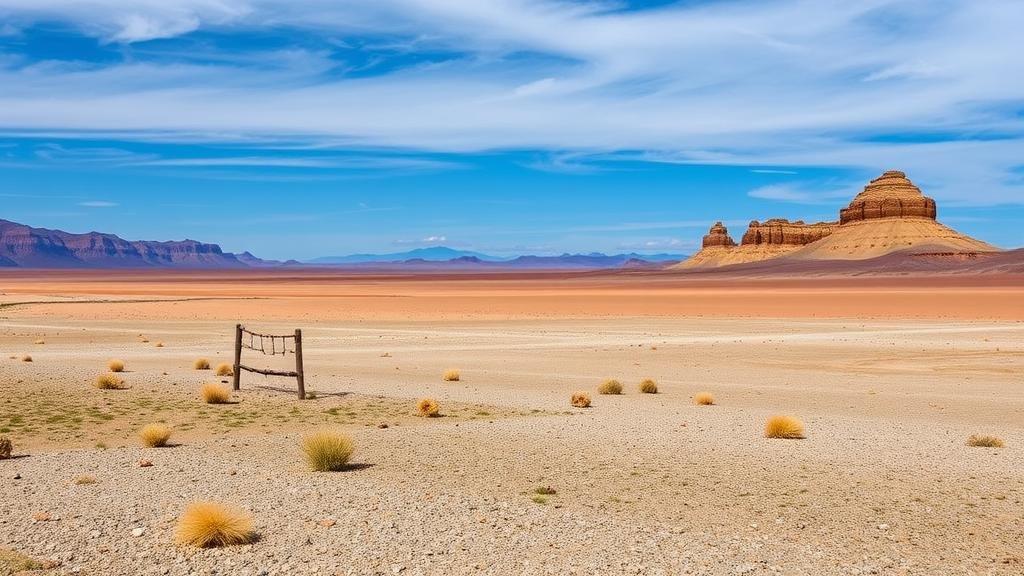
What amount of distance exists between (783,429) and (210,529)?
823cm

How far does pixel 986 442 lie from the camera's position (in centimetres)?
1256

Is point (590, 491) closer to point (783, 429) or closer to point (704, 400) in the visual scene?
point (783, 429)

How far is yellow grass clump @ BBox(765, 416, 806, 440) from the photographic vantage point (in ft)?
43.5

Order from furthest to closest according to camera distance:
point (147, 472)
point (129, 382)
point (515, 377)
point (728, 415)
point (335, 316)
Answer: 1. point (335, 316)
2. point (515, 377)
3. point (129, 382)
4. point (728, 415)
5. point (147, 472)

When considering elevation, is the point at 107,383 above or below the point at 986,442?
below

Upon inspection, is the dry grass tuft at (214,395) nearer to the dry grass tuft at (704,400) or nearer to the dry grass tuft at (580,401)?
the dry grass tuft at (580,401)

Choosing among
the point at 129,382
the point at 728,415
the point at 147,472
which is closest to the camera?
the point at 147,472

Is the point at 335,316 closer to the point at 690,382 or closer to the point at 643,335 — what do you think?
the point at 643,335

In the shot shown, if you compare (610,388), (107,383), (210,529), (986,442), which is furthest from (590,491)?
(107,383)

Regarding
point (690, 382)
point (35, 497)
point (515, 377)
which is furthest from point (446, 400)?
point (35, 497)

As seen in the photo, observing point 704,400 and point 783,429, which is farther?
point 704,400

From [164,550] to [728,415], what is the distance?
10338 millimetres

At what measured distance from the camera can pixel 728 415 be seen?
15914 mm

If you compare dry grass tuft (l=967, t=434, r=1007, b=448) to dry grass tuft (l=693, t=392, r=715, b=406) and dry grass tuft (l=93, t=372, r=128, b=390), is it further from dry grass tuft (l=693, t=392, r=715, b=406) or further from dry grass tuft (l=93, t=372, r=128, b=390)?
dry grass tuft (l=93, t=372, r=128, b=390)
